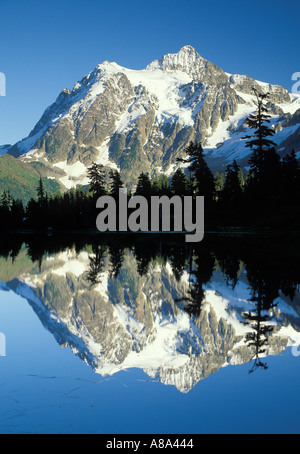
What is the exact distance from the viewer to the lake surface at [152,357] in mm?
7707

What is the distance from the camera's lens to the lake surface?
771 cm

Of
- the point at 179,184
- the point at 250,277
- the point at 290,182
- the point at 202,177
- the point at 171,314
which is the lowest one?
the point at 171,314

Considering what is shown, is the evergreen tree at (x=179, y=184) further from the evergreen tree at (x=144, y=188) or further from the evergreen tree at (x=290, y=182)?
the evergreen tree at (x=290, y=182)

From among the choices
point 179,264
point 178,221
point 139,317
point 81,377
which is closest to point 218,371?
point 81,377

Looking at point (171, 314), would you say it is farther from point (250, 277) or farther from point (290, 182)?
point (290, 182)

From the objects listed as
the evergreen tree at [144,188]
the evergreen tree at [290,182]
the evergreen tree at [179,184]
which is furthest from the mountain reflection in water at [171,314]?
the evergreen tree at [144,188]

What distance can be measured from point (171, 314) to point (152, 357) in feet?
14.1

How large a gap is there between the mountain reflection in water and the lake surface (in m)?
0.05

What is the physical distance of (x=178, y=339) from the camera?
12.4 meters

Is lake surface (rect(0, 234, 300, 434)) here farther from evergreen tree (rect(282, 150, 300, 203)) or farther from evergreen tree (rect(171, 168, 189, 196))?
evergreen tree (rect(171, 168, 189, 196))

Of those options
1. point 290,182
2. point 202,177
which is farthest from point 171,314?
point 202,177

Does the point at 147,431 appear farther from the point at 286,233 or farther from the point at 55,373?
the point at 286,233

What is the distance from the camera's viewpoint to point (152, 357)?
11.1 metres
